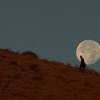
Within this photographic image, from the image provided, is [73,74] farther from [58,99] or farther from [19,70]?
[58,99]

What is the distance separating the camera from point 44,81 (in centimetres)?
3522

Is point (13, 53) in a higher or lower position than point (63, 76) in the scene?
higher

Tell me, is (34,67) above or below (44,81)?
above

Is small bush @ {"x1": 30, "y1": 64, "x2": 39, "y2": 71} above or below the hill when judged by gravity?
above

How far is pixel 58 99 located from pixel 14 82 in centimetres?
476

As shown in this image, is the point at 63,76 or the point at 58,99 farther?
the point at 63,76

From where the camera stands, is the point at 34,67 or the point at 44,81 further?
the point at 34,67

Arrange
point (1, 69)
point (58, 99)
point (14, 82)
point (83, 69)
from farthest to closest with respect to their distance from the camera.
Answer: point (83, 69) < point (1, 69) < point (14, 82) < point (58, 99)

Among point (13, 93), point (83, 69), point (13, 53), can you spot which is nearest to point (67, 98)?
point (13, 93)

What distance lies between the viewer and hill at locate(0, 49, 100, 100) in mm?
31547

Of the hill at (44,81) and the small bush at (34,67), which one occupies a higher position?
the small bush at (34,67)

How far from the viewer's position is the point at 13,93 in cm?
3144

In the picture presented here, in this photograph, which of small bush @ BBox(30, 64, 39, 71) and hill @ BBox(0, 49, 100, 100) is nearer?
hill @ BBox(0, 49, 100, 100)

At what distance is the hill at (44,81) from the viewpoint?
3155 cm
